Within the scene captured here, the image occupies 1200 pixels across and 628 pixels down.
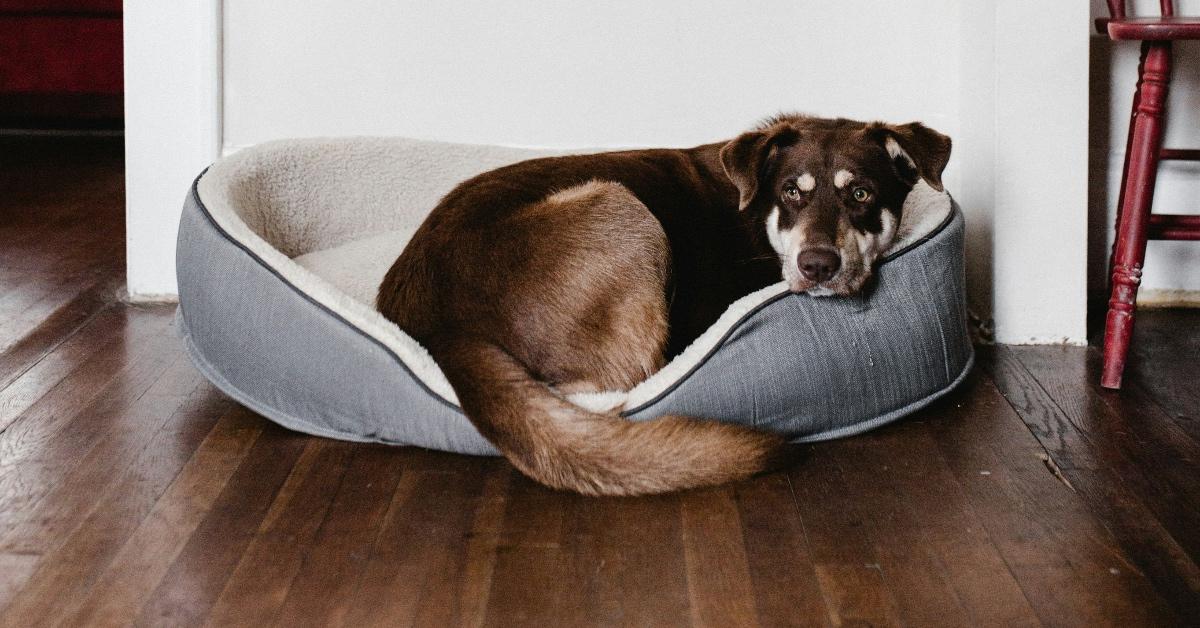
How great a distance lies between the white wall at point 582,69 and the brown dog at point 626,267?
773 mm

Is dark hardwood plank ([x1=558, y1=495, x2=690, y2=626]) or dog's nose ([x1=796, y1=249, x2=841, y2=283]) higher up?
dog's nose ([x1=796, y1=249, x2=841, y2=283])

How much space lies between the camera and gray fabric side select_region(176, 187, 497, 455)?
2.31 meters

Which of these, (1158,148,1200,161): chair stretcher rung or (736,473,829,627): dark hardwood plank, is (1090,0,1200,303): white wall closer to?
(1158,148,1200,161): chair stretcher rung

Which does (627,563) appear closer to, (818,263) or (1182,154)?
(818,263)

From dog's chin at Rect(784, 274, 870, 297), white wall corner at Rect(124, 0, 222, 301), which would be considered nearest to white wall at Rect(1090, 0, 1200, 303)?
dog's chin at Rect(784, 274, 870, 297)

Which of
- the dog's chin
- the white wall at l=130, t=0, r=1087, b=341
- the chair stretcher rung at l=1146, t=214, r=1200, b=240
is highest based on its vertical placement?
the white wall at l=130, t=0, r=1087, b=341

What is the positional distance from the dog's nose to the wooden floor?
360 millimetres

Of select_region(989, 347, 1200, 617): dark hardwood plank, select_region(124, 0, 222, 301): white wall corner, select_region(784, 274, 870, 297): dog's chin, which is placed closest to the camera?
select_region(989, 347, 1200, 617): dark hardwood plank

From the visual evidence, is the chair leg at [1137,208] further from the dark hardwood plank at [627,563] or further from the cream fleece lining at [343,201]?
the dark hardwood plank at [627,563]

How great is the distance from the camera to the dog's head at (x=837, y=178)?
2.54 meters

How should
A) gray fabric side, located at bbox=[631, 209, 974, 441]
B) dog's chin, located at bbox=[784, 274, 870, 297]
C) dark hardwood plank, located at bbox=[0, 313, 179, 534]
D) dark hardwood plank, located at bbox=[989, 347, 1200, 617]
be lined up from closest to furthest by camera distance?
1. dark hardwood plank, located at bbox=[989, 347, 1200, 617]
2. dark hardwood plank, located at bbox=[0, 313, 179, 534]
3. gray fabric side, located at bbox=[631, 209, 974, 441]
4. dog's chin, located at bbox=[784, 274, 870, 297]

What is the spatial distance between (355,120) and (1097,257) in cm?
239

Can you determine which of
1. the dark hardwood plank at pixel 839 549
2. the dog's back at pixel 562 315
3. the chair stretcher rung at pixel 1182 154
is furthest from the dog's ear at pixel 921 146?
the chair stretcher rung at pixel 1182 154

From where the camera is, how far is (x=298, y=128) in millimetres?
3719
